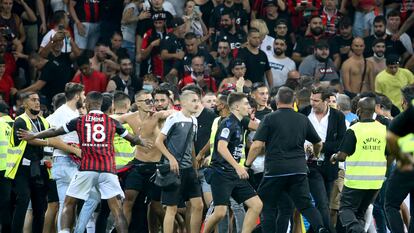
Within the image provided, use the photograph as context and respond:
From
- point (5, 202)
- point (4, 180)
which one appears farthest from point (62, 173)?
point (5, 202)

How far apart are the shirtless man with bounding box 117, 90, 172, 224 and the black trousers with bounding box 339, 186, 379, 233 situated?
2.86m

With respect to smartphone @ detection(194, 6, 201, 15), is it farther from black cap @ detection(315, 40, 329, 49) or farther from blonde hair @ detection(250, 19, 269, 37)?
black cap @ detection(315, 40, 329, 49)

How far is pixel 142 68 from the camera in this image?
20.9 m

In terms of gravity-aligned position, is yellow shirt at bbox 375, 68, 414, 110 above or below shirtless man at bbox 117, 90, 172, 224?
above

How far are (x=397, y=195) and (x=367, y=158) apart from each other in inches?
37.3

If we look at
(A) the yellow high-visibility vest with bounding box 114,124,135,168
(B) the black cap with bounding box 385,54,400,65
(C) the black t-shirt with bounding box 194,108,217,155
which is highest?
(B) the black cap with bounding box 385,54,400,65

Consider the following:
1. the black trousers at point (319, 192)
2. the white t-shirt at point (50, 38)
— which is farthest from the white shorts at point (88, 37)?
the black trousers at point (319, 192)

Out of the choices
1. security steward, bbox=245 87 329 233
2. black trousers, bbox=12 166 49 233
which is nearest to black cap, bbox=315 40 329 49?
security steward, bbox=245 87 329 233

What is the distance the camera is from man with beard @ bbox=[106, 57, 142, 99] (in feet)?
63.5

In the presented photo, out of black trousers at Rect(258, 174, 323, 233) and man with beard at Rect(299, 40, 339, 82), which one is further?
man with beard at Rect(299, 40, 339, 82)

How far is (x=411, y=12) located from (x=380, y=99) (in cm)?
615

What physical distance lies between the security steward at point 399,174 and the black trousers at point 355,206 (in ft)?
1.68

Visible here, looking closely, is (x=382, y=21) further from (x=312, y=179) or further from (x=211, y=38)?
(x=312, y=179)

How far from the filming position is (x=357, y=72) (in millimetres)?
19984
